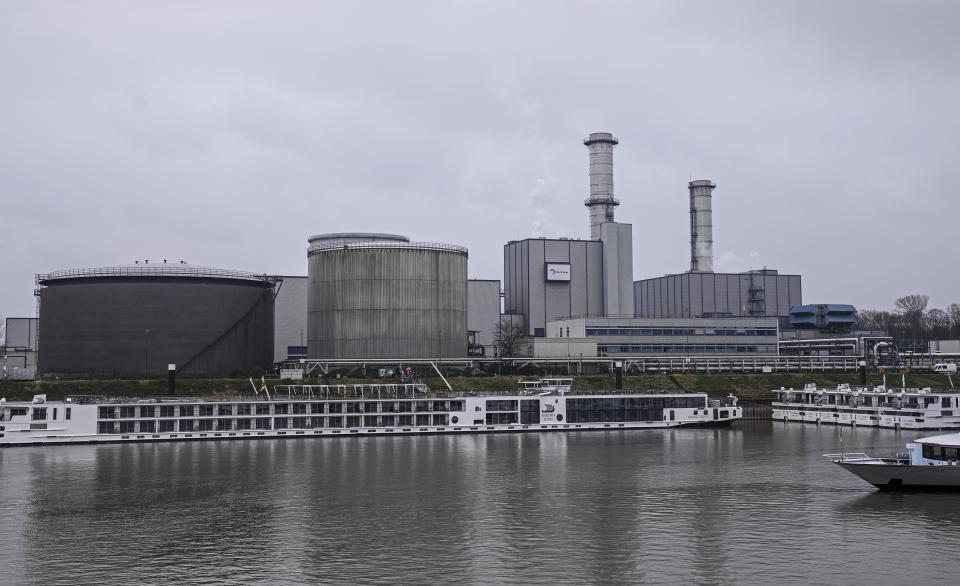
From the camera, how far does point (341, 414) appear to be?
113500 mm

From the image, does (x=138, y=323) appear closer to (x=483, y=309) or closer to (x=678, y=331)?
(x=483, y=309)

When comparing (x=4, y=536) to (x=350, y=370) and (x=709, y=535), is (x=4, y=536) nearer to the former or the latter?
(x=709, y=535)

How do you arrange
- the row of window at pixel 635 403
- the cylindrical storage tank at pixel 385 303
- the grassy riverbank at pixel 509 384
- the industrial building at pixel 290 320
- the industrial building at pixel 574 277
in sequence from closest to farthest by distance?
the row of window at pixel 635 403
the grassy riverbank at pixel 509 384
the cylindrical storage tank at pixel 385 303
the industrial building at pixel 290 320
the industrial building at pixel 574 277

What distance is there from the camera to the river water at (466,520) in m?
47.3

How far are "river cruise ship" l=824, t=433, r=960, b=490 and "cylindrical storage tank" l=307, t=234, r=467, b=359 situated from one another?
94264 mm

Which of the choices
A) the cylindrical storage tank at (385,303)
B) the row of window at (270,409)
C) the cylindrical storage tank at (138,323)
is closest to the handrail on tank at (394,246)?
the cylindrical storage tank at (385,303)

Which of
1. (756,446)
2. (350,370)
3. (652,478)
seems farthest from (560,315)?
(652,478)

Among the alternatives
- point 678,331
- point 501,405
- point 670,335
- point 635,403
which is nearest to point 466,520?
point 501,405

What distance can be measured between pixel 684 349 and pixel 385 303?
61.4m

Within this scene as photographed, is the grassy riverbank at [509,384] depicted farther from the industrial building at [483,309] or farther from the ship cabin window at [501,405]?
the industrial building at [483,309]

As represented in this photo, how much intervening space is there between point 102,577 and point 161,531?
985 cm

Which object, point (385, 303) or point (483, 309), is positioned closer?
point (385, 303)

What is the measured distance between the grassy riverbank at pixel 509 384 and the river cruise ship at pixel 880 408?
15.3 meters

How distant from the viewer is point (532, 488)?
70438 mm
